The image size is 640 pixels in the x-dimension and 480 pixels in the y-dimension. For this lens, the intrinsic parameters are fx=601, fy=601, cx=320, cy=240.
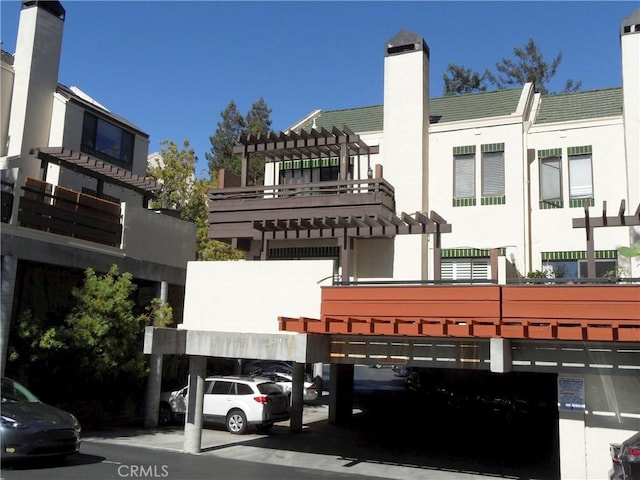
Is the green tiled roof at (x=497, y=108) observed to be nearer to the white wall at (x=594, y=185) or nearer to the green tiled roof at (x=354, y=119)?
the green tiled roof at (x=354, y=119)

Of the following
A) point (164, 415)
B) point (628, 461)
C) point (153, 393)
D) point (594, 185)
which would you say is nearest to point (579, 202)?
point (594, 185)

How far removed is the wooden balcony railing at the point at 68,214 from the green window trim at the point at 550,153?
13.1 meters

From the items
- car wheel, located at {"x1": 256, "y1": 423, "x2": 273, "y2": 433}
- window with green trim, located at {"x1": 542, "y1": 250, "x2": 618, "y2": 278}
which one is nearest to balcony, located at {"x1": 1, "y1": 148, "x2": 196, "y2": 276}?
car wheel, located at {"x1": 256, "y1": 423, "x2": 273, "y2": 433}

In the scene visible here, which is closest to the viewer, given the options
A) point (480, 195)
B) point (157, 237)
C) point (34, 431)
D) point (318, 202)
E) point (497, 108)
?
point (34, 431)

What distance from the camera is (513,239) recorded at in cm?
1814

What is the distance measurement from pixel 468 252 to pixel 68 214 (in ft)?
38.7

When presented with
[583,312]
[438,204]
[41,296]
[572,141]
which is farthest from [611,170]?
[41,296]

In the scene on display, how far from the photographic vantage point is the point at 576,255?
696 inches

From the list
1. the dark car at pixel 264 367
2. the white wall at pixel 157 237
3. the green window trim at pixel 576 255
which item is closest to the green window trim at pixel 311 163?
the white wall at pixel 157 237

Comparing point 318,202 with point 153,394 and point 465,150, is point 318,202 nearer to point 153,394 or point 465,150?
point 465,150

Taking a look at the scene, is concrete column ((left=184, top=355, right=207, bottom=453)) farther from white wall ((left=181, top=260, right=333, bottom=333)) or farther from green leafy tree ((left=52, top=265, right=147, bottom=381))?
green leafy tree ((left=52, top=265, right=147, bottom=381))

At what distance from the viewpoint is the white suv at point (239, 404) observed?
683 inches

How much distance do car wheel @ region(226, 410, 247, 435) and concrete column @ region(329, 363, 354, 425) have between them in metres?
4.10

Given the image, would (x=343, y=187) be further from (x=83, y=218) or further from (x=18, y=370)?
(x=18, y=370)
